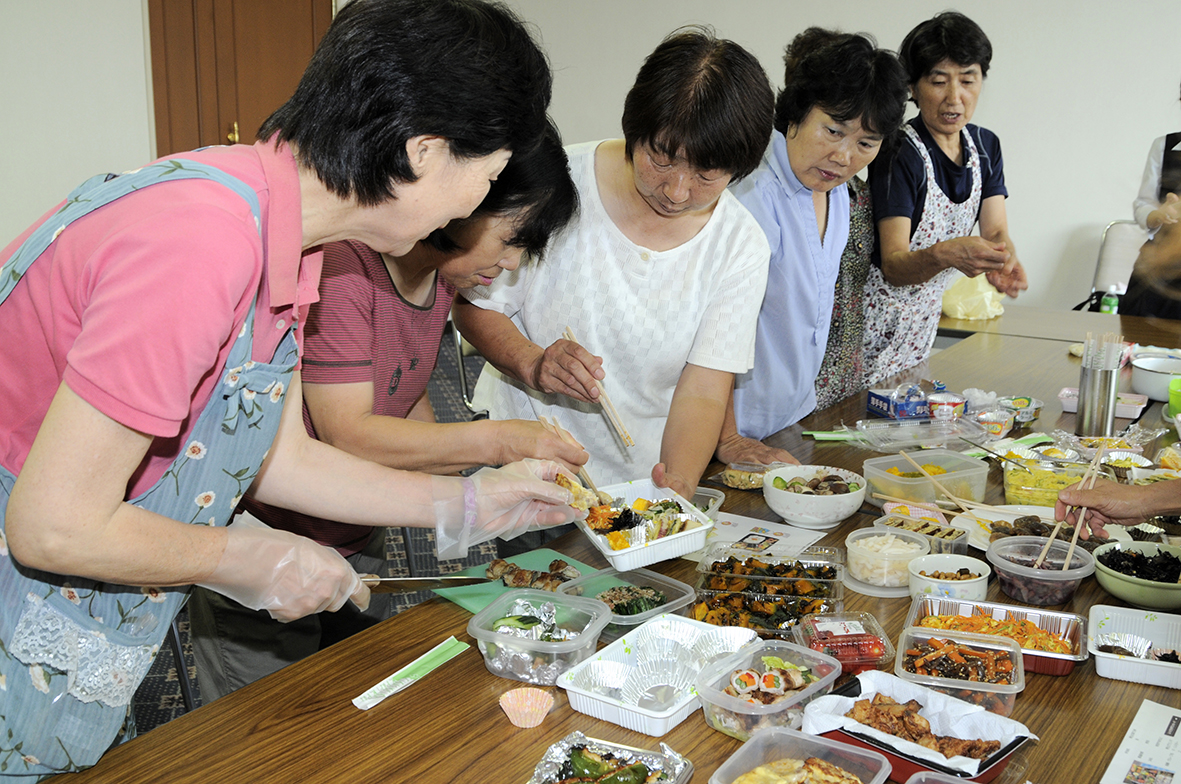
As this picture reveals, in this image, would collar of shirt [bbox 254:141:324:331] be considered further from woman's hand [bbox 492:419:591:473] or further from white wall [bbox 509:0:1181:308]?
white wall [bbox 509:0:1181:308]

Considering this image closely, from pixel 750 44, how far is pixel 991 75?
174cm

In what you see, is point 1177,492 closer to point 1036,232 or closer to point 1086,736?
point 1086,736

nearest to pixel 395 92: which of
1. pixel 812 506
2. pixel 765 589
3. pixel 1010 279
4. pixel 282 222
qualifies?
pixel 282 222

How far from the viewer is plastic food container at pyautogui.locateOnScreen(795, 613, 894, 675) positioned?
4.57ft

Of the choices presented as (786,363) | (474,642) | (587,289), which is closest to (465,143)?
(474,642)

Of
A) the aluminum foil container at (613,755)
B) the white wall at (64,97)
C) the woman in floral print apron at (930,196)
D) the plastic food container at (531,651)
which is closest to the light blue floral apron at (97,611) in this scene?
the plastic food container at (531,651)

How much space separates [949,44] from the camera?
306 centimetres

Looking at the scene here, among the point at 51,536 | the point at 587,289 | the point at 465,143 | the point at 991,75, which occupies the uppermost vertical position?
the point at 991,75

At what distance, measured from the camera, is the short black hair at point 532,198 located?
168 cm

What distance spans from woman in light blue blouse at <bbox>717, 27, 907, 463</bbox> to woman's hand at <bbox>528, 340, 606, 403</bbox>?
0.54m

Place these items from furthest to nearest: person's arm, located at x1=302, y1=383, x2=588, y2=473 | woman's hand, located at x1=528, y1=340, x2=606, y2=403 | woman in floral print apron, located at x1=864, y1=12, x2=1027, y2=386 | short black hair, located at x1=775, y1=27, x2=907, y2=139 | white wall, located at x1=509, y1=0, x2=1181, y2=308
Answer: white wall, located at x1=509, y1=0, x2=1181, y2=308
woman in floral print apron, located at x1=864, y1=12, x2=1027, y2=386
short black hair, located at x1=775, y1=27, x2=907, y2=139
woman's hand, located at x1=528, y1=340, x2=606, y2=403
person's arm, located at x1=302, y1=383, x2=588, y2=473

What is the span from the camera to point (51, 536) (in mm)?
968

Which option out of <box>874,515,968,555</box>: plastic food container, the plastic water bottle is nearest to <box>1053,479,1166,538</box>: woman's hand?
<box>874,515,968,555</box>: plastic food container

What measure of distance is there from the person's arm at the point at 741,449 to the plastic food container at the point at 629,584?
28.9 inches
